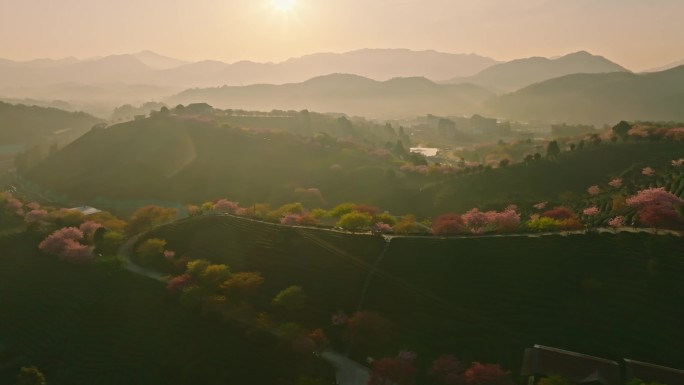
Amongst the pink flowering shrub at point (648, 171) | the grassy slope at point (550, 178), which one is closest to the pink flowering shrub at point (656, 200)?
the grassy slope at point (550, 178)

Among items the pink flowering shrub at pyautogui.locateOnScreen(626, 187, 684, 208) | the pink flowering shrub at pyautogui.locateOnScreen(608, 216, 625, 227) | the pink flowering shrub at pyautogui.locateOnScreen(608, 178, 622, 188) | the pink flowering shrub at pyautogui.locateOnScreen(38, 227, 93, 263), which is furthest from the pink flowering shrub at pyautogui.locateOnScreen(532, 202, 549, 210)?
the pink flowering shrub at pyautogui.locateOnScreen(38, 227, 93, 263)

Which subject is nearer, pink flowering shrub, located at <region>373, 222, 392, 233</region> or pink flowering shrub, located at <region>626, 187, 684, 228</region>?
pink flowering shrub, located at <region>626, 187, 684, 228</region>

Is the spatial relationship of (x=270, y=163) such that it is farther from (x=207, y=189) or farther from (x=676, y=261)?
(x=676, y=261)

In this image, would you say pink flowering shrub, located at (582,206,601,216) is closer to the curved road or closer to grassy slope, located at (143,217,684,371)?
grassy slope, located at (143,217,684,371)

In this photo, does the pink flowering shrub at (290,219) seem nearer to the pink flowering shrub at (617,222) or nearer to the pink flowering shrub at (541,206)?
the pink flowering shrub at (541,206)

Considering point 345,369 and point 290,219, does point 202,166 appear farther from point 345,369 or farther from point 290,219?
point 345,369
